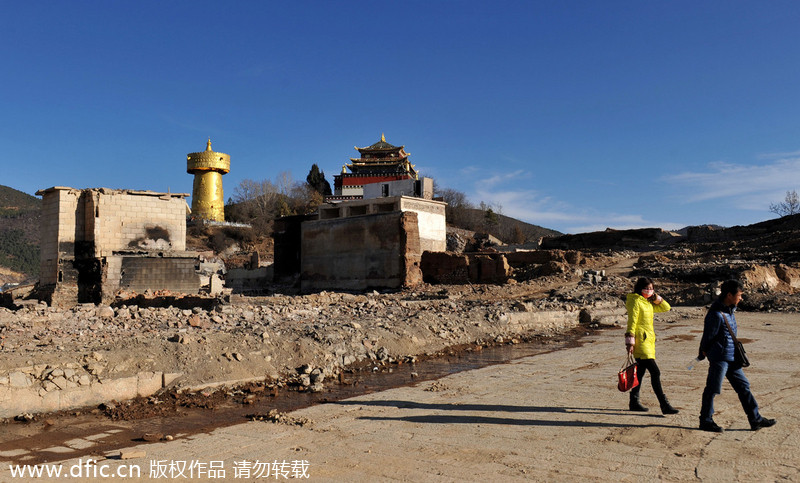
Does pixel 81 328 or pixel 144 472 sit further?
pixel 81 328

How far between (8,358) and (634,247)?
38.2m

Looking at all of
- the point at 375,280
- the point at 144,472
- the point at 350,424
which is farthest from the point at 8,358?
the point at 375,280

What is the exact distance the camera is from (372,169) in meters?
55.5

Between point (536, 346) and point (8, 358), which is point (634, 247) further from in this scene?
point (8, 358)

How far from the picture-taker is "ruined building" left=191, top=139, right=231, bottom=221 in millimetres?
56625

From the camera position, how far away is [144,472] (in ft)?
12.7

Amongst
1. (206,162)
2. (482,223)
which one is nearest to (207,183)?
(206,162)

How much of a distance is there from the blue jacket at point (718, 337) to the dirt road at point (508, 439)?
61 centimetres

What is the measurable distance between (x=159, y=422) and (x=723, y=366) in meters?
5.11

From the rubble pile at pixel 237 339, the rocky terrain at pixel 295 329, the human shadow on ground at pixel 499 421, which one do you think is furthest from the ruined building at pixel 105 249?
the human shadow on ground at pixel 499 421

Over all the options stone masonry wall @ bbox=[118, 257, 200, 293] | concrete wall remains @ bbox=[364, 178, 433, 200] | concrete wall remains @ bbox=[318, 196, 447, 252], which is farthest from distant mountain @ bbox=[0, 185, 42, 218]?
stone masonry wall @ bbox=[118, 257, 200, 293]

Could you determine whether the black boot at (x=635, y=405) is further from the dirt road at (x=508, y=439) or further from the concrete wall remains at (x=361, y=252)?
the concrete wall remains at (x=361, y=252)

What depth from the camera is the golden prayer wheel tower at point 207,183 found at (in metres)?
56.6

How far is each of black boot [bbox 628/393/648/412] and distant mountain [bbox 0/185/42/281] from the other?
210 ft
